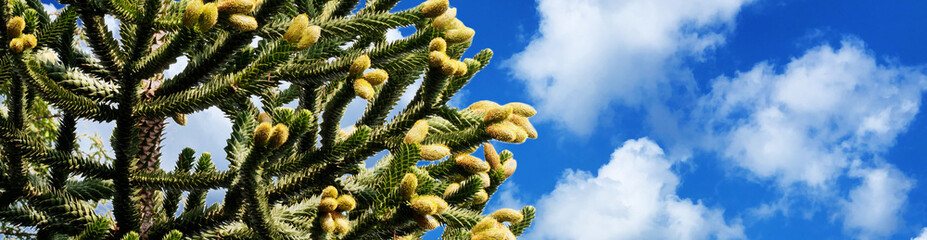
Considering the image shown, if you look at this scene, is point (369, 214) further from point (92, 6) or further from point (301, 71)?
point (92, 6)

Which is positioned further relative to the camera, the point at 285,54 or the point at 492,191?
the point at 492,191

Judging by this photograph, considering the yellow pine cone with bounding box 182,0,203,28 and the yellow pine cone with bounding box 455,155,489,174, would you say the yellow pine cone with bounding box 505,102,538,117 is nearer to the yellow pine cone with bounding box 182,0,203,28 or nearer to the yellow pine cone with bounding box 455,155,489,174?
the yellow pine cone with bounding box 455,155,489,174

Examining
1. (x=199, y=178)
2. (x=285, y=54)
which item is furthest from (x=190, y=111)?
(x=285, y=54)

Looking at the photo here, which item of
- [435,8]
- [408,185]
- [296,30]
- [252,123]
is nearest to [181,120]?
[252,123]

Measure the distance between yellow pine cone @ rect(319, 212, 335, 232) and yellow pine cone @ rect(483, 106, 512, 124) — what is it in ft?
2.78

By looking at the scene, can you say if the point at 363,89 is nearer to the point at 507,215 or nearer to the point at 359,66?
the point at 359,66

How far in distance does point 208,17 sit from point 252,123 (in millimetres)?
545

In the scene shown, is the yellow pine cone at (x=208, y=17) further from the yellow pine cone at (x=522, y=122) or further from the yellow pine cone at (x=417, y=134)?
the yellow pine cone at (x=522, y=122)

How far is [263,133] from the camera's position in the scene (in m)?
2.91

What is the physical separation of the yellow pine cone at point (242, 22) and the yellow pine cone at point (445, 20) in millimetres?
928

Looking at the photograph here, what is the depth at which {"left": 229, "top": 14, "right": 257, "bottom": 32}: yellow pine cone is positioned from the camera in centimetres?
340

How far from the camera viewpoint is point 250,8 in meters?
3.45

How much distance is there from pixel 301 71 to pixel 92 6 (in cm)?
106

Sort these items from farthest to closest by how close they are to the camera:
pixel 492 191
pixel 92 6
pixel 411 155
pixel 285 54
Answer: pixel 492 191 → pixel 92 6 → pixel 285 54 → pixel 411 155
